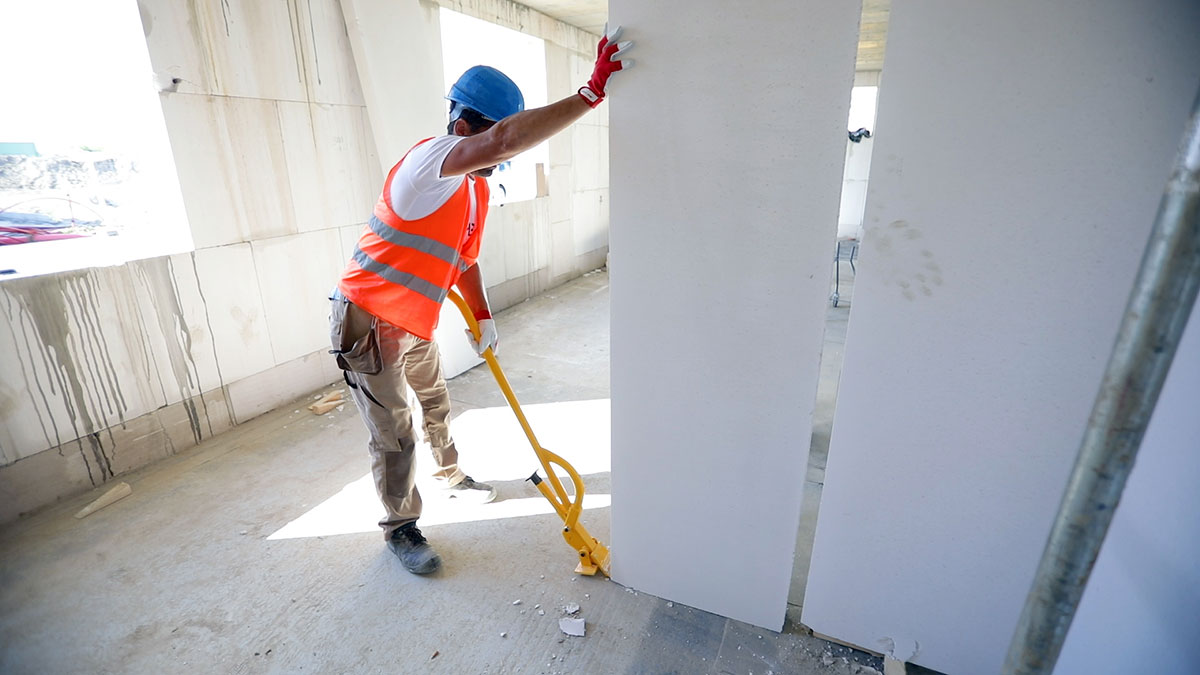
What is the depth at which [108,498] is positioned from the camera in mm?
2346

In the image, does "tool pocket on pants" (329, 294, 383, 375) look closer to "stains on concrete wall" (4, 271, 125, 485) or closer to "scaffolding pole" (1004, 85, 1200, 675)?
"stains on concrete wall" (4, 271, 125, 485)

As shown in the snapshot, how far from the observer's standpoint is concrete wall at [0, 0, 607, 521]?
89.7 inches

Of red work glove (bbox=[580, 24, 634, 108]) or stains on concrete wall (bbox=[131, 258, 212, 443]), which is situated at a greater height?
red work glove (bbox=[580, 24, 634, 108])

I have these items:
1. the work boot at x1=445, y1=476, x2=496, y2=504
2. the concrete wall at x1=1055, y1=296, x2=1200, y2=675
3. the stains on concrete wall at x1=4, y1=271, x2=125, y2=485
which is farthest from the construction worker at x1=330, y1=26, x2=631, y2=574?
the stains on concrete wall at x1=4, y1=271, x2=125, y2=485

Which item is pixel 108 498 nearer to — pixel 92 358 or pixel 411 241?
pixel 92 358

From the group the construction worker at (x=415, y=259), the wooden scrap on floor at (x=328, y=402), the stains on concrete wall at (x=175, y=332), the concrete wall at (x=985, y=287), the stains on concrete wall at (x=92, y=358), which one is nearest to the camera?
the concrete wall at (x=985, y=287)

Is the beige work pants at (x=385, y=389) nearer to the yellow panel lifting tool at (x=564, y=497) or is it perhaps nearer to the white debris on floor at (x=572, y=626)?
the yellow panel lifting tool at (x=564, y=497)

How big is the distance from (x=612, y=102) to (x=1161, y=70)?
1073 millimetres

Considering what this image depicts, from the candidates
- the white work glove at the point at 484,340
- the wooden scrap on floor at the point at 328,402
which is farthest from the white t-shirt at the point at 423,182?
the wooden scrap on floor at the point at 328,402

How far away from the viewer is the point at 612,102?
4.61ft

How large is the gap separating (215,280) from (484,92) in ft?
6.60

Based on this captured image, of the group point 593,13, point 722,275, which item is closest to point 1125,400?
point 722,275

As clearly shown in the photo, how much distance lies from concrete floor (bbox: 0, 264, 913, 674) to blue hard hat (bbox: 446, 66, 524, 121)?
156cm

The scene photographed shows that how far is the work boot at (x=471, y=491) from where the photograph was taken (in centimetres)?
238
